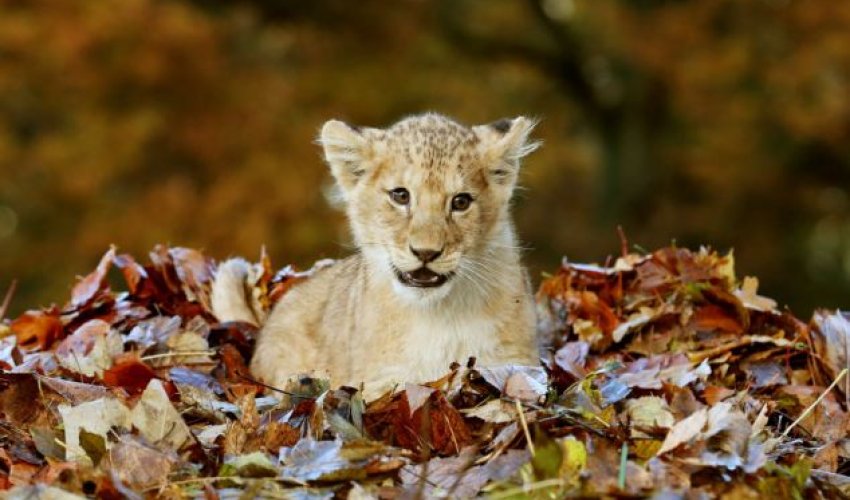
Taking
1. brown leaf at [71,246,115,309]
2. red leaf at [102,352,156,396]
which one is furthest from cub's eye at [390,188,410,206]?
brown leaf at [71,246,115,309]

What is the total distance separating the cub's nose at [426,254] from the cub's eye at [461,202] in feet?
1.21

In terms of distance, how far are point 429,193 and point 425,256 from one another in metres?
0.41

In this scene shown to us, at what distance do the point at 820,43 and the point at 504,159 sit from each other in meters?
12.8

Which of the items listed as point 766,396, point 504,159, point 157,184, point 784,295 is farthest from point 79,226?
point 766,396

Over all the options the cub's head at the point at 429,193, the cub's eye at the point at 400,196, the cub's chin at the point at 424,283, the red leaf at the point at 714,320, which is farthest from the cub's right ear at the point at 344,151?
the red leaf at the point at 714,320

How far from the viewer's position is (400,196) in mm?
6922

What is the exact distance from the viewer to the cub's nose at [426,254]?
255 inches

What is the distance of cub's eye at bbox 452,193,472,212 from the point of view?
22.3 feet

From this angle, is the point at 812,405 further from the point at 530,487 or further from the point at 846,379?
the point at 530,487

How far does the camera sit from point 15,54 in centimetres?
1762

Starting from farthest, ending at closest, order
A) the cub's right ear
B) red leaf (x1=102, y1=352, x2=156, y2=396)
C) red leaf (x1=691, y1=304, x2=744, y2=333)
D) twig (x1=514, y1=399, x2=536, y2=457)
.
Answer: the cub's right ear < red leaf (x1=691, y1=304, x2=744, y2=333) < red leaf (x1=102, y1=352, x2=156, y2=396) < twig (x1=514, y1=399, x2=536, y2=457)

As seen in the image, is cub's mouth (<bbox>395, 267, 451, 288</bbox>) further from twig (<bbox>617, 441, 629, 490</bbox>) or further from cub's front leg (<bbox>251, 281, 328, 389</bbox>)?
twig (<bbox>617, 441, 629, 490</bbox>)

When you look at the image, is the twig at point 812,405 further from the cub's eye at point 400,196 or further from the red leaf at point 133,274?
the red leaf at point 133,274

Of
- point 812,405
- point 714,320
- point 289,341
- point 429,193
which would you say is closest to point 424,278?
point 429,193
